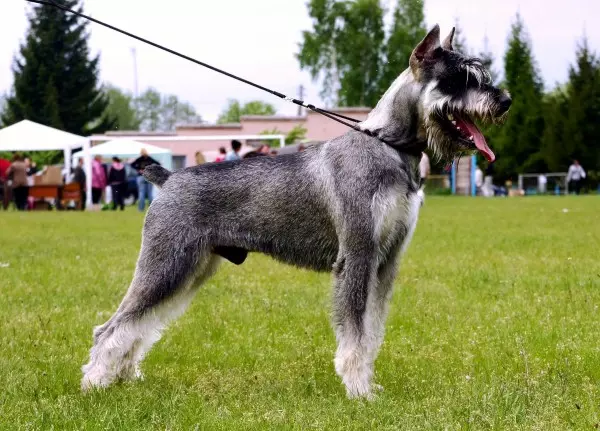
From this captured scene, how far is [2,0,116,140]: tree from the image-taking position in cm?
6925

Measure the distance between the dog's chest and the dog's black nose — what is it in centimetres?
78

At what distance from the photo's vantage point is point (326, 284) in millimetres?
10984

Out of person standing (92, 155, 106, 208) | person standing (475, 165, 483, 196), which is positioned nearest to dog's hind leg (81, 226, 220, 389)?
person standing (92, 155, 106, 208)

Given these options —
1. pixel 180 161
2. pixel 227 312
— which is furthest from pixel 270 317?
pixel 180 161

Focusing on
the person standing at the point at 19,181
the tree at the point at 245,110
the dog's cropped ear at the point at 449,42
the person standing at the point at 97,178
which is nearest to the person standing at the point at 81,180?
the person standing at the point at 97,178

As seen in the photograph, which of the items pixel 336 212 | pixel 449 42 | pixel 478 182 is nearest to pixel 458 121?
pixel 449 42

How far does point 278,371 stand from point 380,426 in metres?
1.85

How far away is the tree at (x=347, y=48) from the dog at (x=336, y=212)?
237 ft

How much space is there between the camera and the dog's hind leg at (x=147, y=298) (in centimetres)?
611

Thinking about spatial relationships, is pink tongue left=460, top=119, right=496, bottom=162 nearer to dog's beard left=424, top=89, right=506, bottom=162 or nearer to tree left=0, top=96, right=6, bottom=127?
dog's beard left=424, top=89, right=506, bottom=162

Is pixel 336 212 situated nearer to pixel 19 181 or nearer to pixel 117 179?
pixel 117 179

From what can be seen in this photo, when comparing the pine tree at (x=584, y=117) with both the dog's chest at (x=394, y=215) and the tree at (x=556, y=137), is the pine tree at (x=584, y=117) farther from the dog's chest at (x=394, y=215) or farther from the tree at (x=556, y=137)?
the dog's chest at (x=394, y=215)

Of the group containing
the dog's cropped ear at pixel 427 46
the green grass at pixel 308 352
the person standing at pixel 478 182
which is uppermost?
the dog's cropped ear at pixel 427 46

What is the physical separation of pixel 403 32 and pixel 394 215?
73.9 metres
